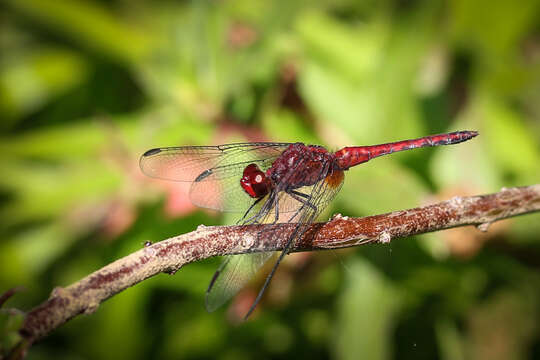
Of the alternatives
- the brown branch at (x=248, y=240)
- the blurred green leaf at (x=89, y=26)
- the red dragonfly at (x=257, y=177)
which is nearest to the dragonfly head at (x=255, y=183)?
the red dragonfly at (x=257, y=177)

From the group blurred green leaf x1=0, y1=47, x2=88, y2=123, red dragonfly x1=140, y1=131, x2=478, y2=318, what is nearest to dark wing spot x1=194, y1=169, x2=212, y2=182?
red dragonfly x1=140, y1=131, x2=478, y2=318

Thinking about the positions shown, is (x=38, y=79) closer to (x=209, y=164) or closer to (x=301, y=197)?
(x=209, y=164)

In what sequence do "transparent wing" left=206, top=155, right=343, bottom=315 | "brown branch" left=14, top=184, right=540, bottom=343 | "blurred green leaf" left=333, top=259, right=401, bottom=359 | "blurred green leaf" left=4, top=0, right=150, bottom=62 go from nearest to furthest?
"brown branch" left=14, top=184, right=540, bottom=343
"transparent wing" left=206, top=155, right=343, bottom=315
"blurred green leaf" left=333, top=259, right=401, bottom=359
"blurred green leaf" left=4, top=0, right=150, bottom=62

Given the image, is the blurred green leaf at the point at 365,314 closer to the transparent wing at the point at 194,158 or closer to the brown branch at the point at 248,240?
the transparent wing at the point at 194,158

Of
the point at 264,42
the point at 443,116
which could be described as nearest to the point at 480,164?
the point at 443,116

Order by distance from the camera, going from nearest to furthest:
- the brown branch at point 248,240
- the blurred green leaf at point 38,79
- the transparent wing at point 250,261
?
the brown branch at point 248,240
the transparent wing at point 250,261
the blurred green leaf at point 38,79

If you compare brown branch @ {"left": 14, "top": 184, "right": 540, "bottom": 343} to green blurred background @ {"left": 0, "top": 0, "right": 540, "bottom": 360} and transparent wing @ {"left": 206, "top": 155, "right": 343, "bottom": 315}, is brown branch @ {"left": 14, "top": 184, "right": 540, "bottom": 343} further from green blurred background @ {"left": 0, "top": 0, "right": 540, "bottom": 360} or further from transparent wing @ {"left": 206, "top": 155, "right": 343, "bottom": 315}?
green blurred background @ {"left": 0, "top": 0, "right": 540, "bottom": 360}
